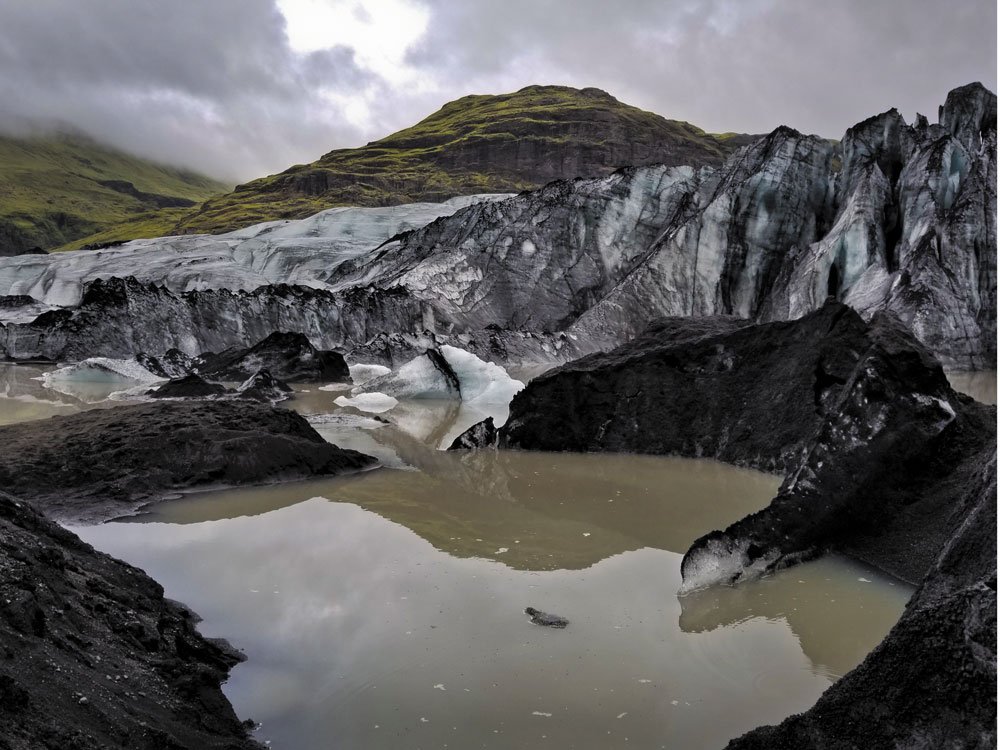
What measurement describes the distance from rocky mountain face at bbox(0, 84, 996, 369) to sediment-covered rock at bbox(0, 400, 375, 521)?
524 inches

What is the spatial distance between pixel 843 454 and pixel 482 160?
206 feet

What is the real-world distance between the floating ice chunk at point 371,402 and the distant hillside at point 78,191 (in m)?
56.6

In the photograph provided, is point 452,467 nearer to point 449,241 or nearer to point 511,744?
point 511,744

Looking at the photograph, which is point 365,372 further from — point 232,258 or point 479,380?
point 232,258

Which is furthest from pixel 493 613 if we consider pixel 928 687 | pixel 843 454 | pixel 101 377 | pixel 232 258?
pixel 232 258

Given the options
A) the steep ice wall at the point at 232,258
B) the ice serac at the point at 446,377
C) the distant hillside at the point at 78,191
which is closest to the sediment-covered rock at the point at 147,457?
the ice serac at the point at 446,377

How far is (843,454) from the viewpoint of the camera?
4.95m

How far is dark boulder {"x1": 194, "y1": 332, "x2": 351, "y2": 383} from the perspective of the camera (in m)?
17.8

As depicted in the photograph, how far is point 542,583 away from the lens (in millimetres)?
4312

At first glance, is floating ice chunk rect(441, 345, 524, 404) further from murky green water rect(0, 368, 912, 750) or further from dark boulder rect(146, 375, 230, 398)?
murky green water rect(0, 368, 912, 750)

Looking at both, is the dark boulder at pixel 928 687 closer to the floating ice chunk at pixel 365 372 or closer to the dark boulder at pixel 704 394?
the dark boulder at pixel 704 394

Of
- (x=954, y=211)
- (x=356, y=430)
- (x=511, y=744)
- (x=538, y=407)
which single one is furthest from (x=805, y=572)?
(x=954, y=211)

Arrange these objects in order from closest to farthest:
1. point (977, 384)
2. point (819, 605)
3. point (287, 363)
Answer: point (819, 605), point (977, 384), point (287, 363)

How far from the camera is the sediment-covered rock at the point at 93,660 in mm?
2154
